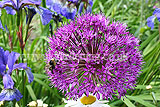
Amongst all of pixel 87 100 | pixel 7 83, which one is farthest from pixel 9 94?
pixel 87 100

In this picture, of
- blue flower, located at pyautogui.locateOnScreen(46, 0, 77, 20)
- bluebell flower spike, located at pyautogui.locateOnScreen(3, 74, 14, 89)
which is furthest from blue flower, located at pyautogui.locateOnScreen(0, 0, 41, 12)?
bluebell flower spike, located at pyautogui.locateOnScreen(3, 74, 14, 89)

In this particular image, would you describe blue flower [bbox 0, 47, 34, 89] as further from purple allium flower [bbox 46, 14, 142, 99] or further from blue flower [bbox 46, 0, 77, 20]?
blue flower [bbox 46, 0, 77, 20]

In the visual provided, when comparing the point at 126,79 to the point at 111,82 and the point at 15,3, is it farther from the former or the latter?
the point at 15,3

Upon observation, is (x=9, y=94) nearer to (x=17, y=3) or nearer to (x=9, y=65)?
(x=9, y=65)

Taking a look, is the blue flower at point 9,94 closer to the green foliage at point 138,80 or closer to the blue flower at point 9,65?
the blue flower at point 9,65

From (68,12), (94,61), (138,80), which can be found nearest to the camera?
(94,61)

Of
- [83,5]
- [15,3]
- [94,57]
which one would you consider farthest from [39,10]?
[94,57]
